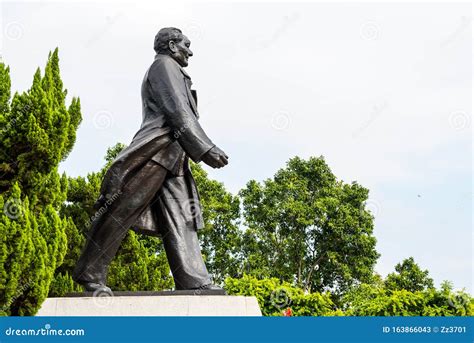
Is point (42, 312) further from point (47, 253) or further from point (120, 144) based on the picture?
point (120, 144)

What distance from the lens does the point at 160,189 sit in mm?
7176

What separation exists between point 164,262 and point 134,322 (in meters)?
8.54

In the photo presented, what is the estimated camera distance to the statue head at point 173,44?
753 centimetres

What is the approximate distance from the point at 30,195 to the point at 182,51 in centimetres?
232

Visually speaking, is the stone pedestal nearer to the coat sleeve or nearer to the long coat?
the long coat

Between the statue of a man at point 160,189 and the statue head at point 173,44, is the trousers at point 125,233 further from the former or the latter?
the statue head at point 173,44

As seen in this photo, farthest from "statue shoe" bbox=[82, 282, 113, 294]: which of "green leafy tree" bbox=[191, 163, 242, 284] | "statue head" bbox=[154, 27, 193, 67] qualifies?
"green leafy tree" bbox=[191, 163, 242, 284]

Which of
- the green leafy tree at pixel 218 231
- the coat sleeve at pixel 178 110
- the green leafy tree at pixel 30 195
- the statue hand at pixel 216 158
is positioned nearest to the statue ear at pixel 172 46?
the coat sleeve at pixel 178 110

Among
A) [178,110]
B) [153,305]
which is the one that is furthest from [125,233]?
[178,110]

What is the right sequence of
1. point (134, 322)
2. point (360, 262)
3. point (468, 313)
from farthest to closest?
1. point (360, 262)
2. point (468, 313)
3. point (134, 322)

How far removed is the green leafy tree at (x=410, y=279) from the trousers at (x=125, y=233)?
59.5 feet

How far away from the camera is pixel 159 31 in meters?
7.67

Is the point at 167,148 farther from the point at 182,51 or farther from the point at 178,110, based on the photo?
the point at 182,51

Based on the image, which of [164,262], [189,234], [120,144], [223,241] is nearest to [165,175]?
[189,234]
